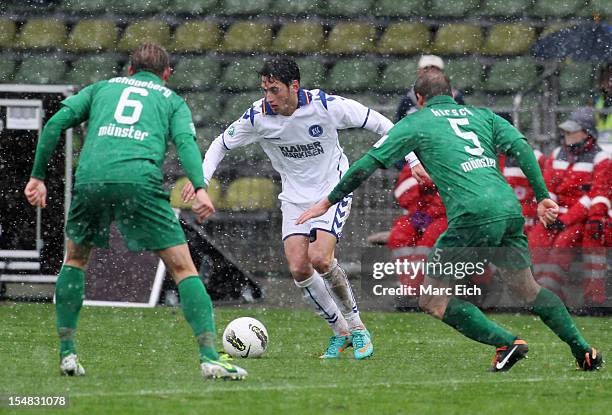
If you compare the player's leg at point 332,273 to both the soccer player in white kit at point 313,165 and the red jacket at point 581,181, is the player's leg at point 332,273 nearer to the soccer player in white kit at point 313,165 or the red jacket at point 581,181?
the soccer player in white kit at point 313,165

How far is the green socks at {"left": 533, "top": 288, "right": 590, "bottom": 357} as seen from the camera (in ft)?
25.5

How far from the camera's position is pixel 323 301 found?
9266 millimetres

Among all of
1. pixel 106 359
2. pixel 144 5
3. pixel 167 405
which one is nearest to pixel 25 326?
pixel 106 359

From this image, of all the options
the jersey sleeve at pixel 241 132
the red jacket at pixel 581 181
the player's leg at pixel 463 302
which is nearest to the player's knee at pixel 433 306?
the player's leg at pixel 463 302

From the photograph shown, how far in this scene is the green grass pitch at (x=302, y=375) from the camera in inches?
244

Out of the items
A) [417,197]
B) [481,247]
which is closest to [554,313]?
[481,247]

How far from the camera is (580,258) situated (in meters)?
13.0

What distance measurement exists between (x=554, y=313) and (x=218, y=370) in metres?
2.15

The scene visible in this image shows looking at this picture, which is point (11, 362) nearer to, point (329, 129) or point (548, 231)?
point (329, 129)

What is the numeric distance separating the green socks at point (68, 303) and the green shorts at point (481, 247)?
2117mm

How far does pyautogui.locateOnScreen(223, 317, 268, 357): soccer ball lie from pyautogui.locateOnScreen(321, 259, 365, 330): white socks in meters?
0.67

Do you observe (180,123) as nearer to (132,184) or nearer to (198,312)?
(132,184)

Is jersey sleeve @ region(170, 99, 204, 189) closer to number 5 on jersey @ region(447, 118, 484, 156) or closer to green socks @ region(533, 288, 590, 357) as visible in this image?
number 5 on jersey @ region(447, 118, 484, 156)

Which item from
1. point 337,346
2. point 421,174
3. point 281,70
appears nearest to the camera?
point 421,174
